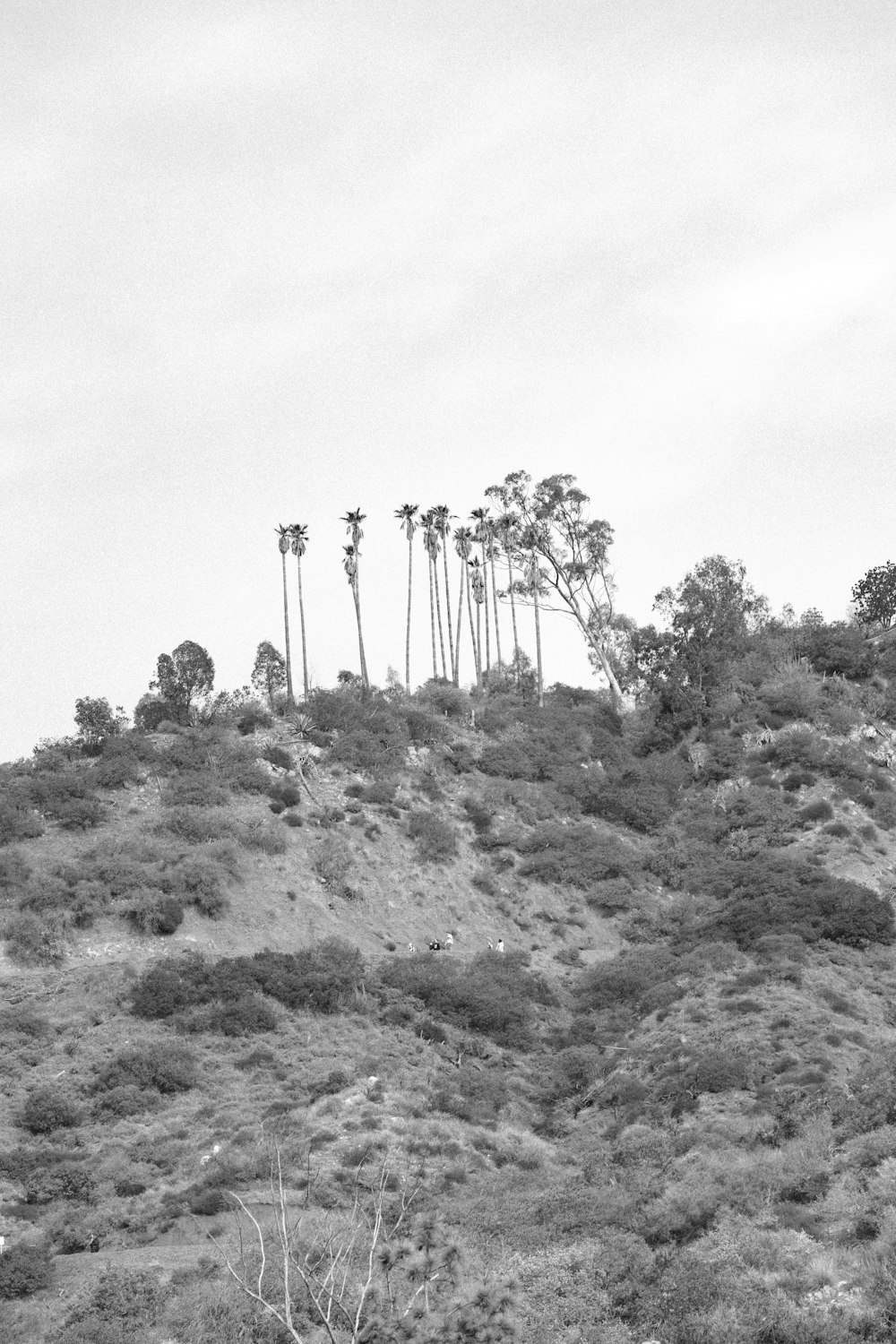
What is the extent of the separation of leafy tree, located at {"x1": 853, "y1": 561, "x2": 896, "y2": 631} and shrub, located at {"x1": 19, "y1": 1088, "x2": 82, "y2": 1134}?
6887cm

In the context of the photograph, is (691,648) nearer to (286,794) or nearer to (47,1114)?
(286,794)

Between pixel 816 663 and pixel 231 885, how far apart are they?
147 feet

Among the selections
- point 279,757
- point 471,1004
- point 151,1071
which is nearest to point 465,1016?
point 471,1004

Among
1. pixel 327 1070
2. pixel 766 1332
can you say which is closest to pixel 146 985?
pixel 327 1070

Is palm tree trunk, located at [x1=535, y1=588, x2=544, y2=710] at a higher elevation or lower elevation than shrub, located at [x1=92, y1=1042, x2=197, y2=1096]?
higher

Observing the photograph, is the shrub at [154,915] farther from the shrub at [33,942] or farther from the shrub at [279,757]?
the shrub at [279,757]

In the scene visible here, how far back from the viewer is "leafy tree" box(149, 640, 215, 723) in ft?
248

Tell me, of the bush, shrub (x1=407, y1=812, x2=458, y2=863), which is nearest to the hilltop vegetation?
the bush

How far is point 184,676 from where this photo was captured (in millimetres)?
76000

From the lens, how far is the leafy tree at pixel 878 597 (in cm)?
8775

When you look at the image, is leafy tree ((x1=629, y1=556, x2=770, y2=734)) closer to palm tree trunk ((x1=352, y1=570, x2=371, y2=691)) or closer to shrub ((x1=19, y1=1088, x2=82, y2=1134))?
palm tree trunk ((x1=352, y1=570, x2=371, y2=691))

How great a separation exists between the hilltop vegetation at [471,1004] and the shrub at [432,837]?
0.34 meters

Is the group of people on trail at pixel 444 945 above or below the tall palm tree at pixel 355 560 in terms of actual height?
below

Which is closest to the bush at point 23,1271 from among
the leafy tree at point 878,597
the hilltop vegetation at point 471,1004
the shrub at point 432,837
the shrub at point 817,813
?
the hilltop vegetation at point 471,1004
